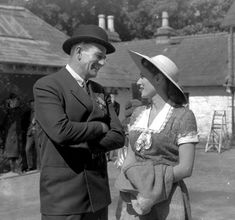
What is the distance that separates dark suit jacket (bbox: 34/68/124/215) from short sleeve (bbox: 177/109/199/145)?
0.50m

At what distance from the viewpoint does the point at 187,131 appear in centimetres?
332

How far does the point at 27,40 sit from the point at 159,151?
1174 cm

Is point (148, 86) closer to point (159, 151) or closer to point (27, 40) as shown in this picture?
point (159, 151)

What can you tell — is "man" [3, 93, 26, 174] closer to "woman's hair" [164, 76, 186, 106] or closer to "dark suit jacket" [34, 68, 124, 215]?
"woman's hair" [164, 76, 186, 106]

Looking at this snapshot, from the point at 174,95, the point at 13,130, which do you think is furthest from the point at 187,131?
the point at 13,130

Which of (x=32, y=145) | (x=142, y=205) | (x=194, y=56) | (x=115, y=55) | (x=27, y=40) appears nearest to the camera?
(x=142, y=205)

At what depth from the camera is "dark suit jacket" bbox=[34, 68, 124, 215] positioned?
297 centimetres

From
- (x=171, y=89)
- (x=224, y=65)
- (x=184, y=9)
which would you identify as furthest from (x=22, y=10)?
(x=184, y=9)

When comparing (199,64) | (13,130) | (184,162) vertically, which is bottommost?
(199,64)

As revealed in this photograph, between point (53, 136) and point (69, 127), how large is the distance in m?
0.11

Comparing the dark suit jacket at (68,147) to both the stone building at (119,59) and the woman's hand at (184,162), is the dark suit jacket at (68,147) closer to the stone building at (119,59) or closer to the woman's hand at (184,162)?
the woman's hand at (184,162)

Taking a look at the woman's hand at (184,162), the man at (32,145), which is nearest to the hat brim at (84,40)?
the woman's hand at (184,162)

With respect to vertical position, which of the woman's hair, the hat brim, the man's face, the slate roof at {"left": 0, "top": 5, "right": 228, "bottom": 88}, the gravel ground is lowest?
the gravel ground

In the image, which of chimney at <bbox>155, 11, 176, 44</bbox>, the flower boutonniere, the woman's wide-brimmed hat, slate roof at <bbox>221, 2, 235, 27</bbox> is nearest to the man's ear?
the flower boutonniere
